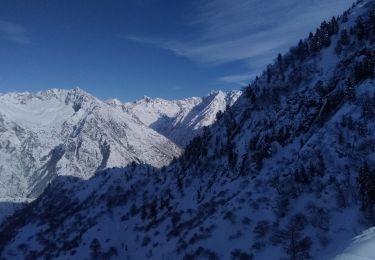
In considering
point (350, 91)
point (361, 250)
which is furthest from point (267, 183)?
point (361, 250)

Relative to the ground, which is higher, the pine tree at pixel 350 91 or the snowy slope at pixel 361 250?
the pine tree at pixel 350 91

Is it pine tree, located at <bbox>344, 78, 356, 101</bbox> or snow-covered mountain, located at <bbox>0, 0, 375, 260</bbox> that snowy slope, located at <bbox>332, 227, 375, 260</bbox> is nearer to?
snow-covered mountain, located at <bbox>0, 0, 375, 260</bbox>

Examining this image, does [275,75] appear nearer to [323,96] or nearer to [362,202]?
[323,96]

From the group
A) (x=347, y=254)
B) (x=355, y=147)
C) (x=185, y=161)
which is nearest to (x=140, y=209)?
(x=185, y=161)

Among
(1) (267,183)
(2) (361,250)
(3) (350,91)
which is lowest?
(2) (361,250)

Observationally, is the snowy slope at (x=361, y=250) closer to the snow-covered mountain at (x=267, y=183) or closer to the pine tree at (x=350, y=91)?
the snow-covered mountain at (x=267, y=183)

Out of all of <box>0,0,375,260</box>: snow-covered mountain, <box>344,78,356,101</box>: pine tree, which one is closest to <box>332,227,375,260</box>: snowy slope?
<box>0,0,375,260</box>: snow-covered mountain

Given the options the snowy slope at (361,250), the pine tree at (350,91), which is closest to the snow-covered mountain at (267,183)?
the pine tree at (350,91)

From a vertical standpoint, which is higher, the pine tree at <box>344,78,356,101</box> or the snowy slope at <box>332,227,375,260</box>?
the pine tree at <box>344,78,356,101</box>

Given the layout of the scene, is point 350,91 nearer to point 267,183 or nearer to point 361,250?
point 267,183
